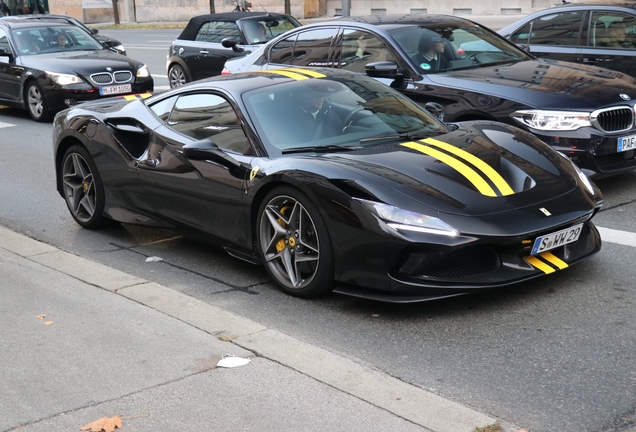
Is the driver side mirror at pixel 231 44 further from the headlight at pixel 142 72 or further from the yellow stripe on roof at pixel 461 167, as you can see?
the yellow stripe on roof at pixel 461 167

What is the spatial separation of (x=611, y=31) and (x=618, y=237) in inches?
180

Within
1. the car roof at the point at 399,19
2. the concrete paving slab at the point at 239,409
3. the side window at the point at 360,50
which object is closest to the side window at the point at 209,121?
the concrete paving slab at the point at 239,409

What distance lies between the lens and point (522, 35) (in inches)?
423

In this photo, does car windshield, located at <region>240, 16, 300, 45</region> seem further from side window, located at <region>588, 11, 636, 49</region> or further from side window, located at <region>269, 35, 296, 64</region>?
side window, located at <region>588, 11, 636, 49</region>

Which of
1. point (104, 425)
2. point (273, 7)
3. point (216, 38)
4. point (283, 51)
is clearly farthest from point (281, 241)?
point (273, 7)

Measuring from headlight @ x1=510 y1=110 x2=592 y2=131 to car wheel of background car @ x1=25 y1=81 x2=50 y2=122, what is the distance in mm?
9018

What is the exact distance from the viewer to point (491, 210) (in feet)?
16.3

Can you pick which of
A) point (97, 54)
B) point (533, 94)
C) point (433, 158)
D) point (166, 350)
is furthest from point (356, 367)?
point (97, 54)

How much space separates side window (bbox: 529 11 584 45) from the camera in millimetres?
10383

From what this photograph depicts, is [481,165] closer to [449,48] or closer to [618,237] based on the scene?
[618,237]

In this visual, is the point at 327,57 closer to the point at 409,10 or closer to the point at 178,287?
the point at 178,287

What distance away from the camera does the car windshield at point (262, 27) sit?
15648 millimetres

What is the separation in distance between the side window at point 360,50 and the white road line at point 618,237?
295 cm

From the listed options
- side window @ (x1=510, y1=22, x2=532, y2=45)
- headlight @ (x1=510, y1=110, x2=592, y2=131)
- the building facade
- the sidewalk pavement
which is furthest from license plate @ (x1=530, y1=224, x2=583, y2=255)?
the building facade
